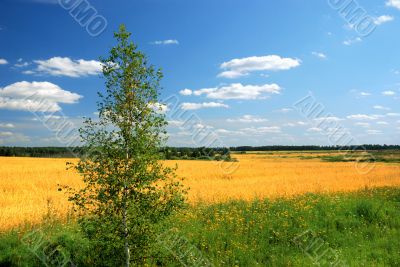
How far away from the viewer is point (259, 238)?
546 inches

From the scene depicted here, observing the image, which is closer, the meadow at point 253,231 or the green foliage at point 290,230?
the meadow at point 253,231

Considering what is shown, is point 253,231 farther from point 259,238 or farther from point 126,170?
point 126,170

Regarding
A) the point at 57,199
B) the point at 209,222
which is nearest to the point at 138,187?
the point at 209,222

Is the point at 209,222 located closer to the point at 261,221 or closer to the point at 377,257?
the point at 261,221

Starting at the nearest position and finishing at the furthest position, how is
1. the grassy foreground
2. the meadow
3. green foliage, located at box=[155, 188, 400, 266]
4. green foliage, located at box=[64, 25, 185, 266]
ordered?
green foliage, located at box=[64, 25, 185, 266] < the grassy foreground < the meadow < green foliage, located at box=[155, 188, 400, 266]

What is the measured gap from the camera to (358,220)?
54.3ft

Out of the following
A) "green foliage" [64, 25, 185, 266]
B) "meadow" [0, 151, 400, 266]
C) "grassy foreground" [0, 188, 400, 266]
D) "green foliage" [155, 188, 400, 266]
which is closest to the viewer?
"green foliage" [64, 25, 185, 266]

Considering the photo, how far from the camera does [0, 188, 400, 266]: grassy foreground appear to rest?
11.7m

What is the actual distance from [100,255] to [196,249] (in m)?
4.43

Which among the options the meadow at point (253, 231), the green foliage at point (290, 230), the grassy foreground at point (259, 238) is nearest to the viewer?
the grassy foreground at point (259, 238)

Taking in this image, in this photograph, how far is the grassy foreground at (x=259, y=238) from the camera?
38.5ft

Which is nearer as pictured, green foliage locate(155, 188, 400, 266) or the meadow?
the meadow

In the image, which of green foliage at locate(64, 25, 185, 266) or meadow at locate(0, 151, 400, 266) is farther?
meadow at locate(0, 151, 400, 266)

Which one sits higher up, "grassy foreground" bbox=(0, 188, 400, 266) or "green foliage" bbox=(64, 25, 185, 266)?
"green foliage" bbox=(64, 25, 185, 266)
